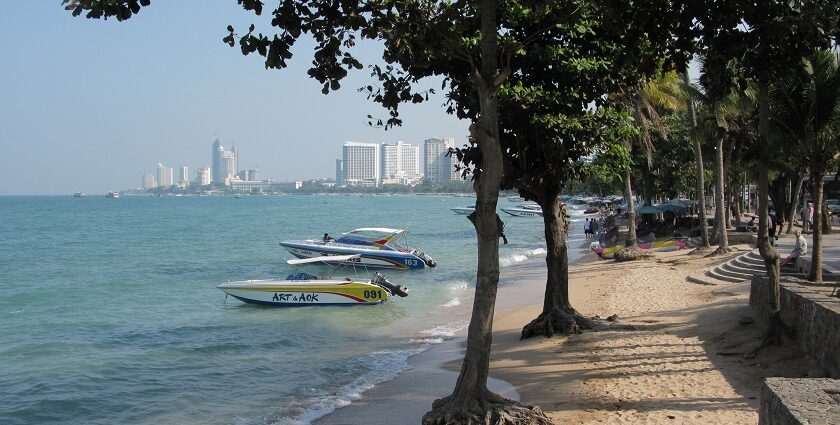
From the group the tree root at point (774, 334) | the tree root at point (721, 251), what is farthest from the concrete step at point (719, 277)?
the tree root at point (774, 334)

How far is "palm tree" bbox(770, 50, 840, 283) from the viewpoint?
40.0 ft

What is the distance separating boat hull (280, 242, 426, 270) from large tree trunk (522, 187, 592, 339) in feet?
62.2

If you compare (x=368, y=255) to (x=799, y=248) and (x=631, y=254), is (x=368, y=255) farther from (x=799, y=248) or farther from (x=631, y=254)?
(x=799, y=248)

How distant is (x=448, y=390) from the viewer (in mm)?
11805

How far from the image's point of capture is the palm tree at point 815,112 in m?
12.2

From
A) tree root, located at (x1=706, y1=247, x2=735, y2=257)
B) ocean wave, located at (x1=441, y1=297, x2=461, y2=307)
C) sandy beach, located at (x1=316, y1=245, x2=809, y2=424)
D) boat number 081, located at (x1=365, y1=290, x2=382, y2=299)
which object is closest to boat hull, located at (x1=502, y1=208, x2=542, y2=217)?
tree root, located at (x1=706, y1=247, x2=735, y2=257)

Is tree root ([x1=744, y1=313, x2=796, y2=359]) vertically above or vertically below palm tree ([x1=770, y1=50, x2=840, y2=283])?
below

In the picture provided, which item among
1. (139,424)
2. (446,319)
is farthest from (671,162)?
(139,424)

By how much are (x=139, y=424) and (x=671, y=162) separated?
33.4m

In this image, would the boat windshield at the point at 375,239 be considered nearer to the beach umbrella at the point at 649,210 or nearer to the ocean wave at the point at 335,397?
the beach umbrella at the point at 649,210

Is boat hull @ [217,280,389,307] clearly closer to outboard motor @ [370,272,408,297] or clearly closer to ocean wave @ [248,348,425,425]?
outboard motor @ [370,272,408,297]

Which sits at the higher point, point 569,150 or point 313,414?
point 569,150

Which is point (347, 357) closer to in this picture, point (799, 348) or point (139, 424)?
point (139, 424)

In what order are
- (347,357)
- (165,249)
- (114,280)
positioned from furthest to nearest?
(165,249) < (114,280) < (347,357)
